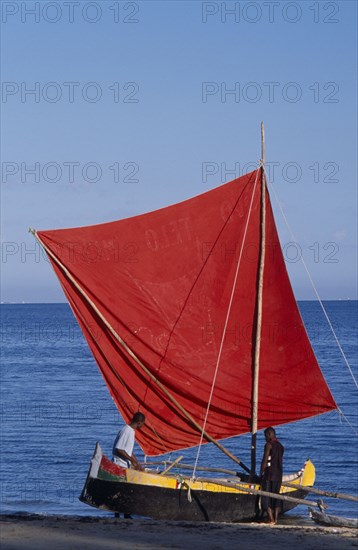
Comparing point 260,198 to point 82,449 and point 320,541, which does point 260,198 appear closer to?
point 320,541

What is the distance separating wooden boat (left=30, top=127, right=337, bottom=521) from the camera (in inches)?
711

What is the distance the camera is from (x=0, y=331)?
490 ft

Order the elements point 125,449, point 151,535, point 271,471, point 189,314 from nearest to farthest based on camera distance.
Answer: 1. point 151,535
2. point 125,449
3. point 271,471
4. point 189,314

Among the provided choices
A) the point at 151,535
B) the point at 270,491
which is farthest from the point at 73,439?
the point at 151,535

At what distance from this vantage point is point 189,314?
18391mm

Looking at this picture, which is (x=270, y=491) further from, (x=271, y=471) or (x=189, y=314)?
(x=189, y=314)

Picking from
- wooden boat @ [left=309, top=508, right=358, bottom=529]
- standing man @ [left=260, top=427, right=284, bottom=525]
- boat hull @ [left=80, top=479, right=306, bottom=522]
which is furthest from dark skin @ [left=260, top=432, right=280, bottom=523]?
wooden boat @ [left=309, top=508, right=358, bottom=529]

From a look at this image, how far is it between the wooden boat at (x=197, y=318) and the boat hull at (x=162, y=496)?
109 mm

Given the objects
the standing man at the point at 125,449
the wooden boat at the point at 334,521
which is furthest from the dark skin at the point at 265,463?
the standing man at the point at 125,449

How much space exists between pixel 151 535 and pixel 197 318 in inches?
209

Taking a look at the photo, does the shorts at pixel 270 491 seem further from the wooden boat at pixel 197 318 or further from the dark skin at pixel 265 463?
the wooden boat at pixel 197 318

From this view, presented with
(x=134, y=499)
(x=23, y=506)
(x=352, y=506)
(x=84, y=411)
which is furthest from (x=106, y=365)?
(x=84, y=411)

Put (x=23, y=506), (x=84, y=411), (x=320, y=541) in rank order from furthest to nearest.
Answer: (x=84, y=411)
(x=23, y=506)
(x=320, y=541)

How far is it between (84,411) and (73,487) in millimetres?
19417
